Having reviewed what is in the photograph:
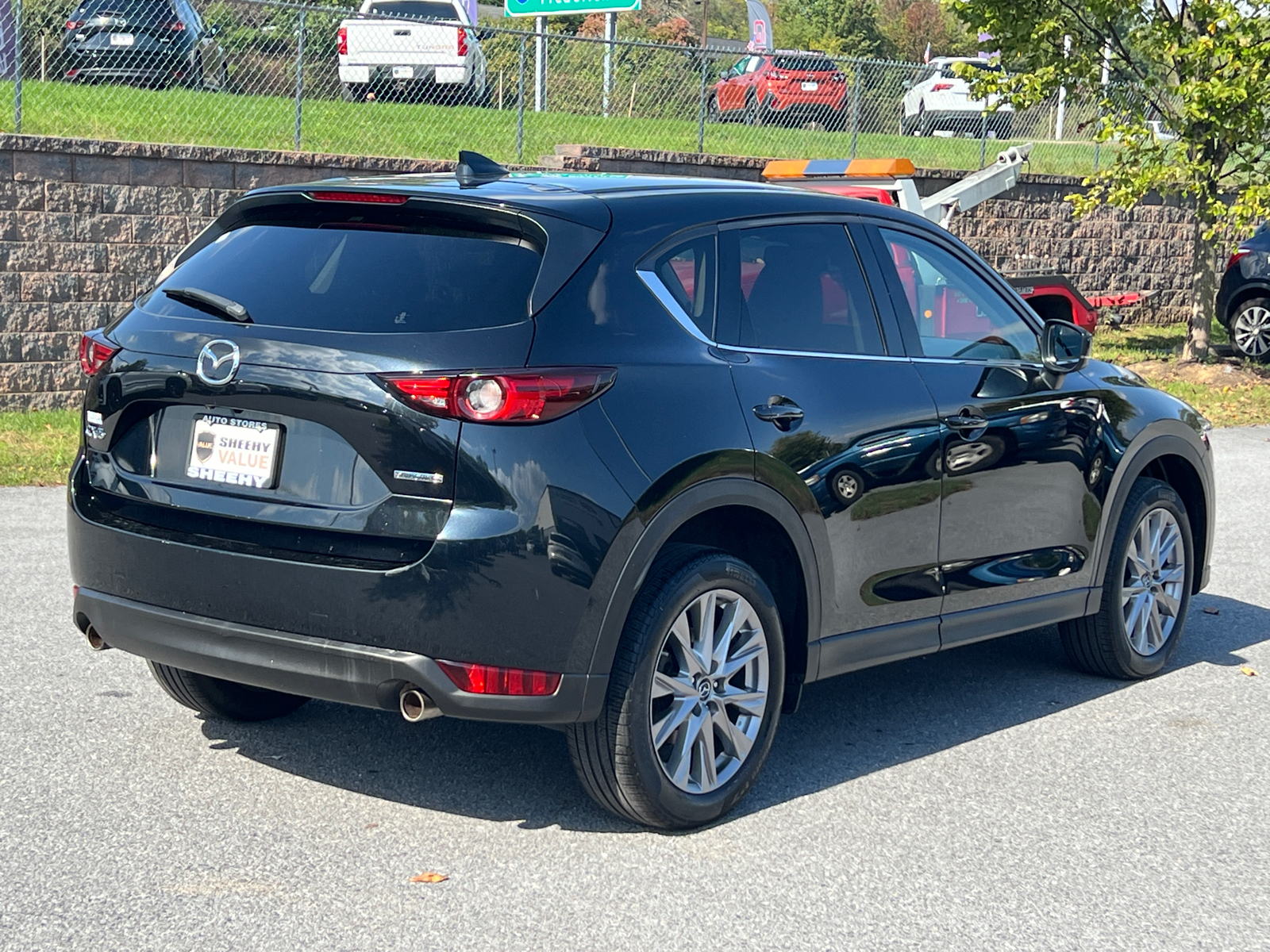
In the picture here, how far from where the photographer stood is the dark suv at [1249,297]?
18734 mm

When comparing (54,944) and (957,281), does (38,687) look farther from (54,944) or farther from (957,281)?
(957,281)

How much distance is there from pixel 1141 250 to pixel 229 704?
64.4 ft

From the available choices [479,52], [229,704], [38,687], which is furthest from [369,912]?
[479,52]

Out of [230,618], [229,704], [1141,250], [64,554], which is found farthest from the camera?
[1141,250]

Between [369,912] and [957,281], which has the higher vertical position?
[957,281]

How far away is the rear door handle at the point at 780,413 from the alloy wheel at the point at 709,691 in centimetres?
51

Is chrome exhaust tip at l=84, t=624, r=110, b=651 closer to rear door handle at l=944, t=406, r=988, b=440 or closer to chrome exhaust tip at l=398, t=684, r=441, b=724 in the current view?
chrome exhaust tip at l=398, t=684, r=441, b=724

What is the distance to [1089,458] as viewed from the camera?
231 inches

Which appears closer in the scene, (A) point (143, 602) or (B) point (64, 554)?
(A) point (143, 602)

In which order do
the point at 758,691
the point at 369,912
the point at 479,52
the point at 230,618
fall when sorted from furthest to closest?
the point at 479,52 → the point at 758,691 → the point at 230,618 → the point at 369,912

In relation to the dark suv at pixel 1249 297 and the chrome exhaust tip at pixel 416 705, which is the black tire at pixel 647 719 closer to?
the chrome exhaust tip at pixel 416 705

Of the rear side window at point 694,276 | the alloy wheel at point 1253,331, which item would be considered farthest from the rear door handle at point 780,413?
the alloy wheel at point 1253,331

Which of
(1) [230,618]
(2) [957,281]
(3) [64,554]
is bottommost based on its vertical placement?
(3) [64,554]

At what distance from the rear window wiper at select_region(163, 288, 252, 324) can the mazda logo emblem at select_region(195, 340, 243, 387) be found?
0.35ft
